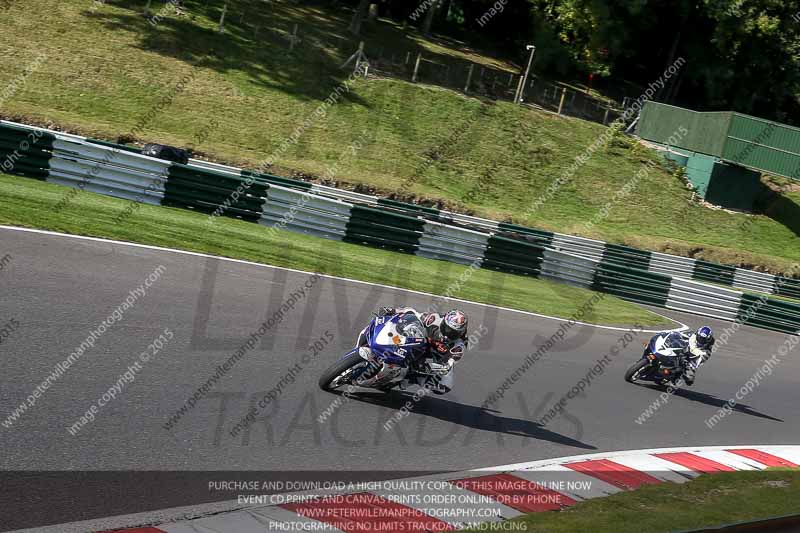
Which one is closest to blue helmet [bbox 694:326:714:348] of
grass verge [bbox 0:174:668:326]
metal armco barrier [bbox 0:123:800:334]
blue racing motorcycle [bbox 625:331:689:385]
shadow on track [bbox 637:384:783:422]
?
blue racing motorcycle [bbox 625:331:689:385]

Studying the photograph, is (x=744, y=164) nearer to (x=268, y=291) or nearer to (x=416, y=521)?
(x=268, y=291)

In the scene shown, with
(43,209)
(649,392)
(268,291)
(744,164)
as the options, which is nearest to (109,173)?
(43,209)

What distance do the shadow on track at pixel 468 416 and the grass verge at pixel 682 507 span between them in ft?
5.22

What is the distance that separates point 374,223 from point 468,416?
12020 mm

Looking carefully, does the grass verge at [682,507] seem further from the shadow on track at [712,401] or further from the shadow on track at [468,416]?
the shadow on track at [712,401]

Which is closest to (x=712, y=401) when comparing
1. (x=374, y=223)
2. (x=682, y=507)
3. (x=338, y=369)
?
(x=682, y=507)

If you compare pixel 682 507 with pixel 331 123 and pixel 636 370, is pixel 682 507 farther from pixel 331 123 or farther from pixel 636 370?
pixel 331 123

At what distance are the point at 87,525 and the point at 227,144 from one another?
30.0 meters

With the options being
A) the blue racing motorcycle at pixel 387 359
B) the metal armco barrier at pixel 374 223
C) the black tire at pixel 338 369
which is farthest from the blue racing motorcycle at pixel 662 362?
the metal armco barrier at pixel 374 223

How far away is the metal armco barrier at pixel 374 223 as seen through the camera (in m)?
18.5

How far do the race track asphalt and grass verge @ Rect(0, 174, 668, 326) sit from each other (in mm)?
1138

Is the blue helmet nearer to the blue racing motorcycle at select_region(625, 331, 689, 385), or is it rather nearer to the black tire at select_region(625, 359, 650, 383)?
the blue racing motorcycle at select_region(625, 331, 689, 385)

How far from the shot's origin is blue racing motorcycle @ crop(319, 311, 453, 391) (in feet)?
30.4

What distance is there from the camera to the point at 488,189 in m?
37.9
